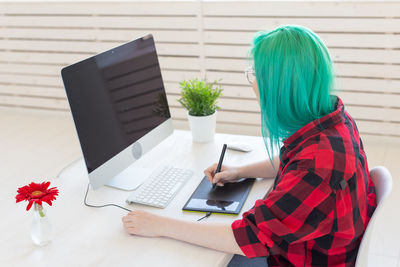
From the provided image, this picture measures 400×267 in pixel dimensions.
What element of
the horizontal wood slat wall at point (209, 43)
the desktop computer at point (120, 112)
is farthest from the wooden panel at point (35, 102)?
the desktop computer at point (120, 112)

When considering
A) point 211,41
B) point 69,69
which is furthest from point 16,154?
point 69,69

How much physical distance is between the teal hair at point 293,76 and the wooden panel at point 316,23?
213 cm

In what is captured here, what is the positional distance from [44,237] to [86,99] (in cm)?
46

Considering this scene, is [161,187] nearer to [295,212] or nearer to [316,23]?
[295,212]

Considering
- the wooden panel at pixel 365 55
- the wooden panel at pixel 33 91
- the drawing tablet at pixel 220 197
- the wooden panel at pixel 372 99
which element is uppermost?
the drawing tablet at pixel 220 197

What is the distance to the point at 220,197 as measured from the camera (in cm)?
171

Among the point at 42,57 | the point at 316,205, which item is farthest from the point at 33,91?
the point at 316,205

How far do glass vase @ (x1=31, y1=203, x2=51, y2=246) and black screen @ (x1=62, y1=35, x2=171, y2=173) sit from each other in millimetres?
240

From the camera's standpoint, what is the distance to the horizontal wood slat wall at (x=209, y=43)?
3408 mm

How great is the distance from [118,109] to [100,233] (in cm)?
46

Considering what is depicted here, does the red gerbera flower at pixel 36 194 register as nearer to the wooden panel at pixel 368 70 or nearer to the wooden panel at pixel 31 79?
the wooden panel at pixel 368 70

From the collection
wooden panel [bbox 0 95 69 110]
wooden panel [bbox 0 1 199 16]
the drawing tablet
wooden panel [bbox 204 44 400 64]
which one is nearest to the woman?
the drawing tablet

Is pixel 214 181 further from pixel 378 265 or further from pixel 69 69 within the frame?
pixel 378 265

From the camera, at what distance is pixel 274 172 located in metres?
1.83
